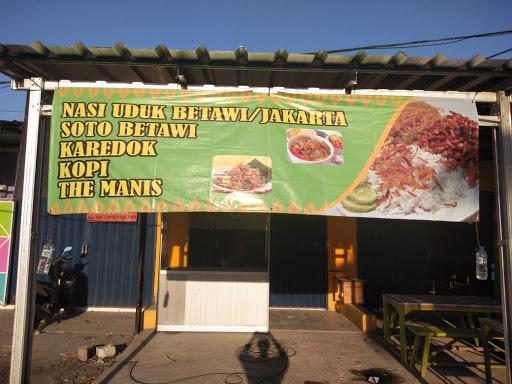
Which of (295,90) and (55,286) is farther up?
(295,90)

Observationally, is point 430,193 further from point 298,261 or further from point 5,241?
point 5,241

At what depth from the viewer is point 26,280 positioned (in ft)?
12.6

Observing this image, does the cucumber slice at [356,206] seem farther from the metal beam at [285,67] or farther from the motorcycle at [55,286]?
the motorcycle at [55,286]

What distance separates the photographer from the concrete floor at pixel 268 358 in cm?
480

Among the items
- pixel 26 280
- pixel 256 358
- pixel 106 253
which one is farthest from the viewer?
pixel 106 253

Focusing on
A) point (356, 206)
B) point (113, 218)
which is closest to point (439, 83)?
point (356, 206)

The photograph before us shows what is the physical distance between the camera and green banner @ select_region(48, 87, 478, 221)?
4027mm

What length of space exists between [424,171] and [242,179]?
81.4 inches

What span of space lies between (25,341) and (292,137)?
141 inches

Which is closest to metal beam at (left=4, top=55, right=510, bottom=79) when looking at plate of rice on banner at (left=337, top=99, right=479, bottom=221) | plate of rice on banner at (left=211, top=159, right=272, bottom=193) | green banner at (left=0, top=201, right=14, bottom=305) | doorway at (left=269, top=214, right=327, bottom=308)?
plate of rice on banner at (left=337, top=99, right=479, bottom=221)

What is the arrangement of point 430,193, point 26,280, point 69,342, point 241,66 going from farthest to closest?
point 69,342, point 430,193, point 241,66, point 26,280

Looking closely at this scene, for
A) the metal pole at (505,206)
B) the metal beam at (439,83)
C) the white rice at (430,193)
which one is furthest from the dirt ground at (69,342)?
the metal beam at (439,83)

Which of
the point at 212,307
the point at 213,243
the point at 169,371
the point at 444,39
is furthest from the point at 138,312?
the point at 444,39

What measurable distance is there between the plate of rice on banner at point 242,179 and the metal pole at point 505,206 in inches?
103
